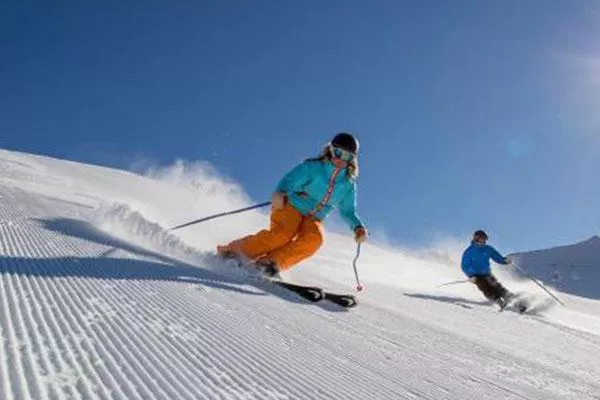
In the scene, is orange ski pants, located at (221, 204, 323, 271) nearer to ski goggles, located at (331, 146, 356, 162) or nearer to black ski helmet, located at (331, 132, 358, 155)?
ski goggles, located at (331, 146, 356, 162)

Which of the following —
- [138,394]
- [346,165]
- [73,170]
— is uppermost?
[73,170]

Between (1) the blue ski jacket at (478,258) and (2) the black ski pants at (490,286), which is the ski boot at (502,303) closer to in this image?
(2) the black ski pants at (490,286)

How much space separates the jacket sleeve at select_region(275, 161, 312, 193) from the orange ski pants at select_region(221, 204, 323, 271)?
0.21 meters

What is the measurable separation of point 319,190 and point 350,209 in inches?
16.8

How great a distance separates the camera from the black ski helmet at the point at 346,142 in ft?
23.5

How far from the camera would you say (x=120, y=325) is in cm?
261

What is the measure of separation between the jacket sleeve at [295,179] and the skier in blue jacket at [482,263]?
536 cm

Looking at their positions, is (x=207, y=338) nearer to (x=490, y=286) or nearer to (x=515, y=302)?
(x=515, y=302)

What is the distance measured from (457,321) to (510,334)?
20.5 inches

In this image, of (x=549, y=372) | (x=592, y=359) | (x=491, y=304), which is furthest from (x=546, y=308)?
Result: (x=549, y=372)

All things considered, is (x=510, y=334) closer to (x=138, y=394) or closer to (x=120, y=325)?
(x=120, y=325)

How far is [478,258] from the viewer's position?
11789 millimetres

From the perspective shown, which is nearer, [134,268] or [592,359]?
[134,268]

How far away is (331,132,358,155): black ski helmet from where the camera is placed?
717cm
